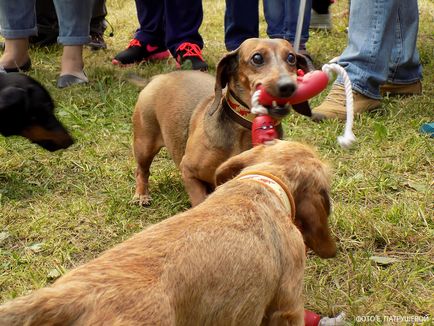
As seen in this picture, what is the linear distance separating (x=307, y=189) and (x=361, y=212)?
1.15 m

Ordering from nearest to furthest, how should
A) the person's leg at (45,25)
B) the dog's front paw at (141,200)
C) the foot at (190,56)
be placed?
the dog's front paw at (141,200), the foot at (190,56), the person's leg at (45,25)

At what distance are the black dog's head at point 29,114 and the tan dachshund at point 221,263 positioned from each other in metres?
1.77

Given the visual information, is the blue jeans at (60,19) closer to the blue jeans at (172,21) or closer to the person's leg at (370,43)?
the blue jeans at (172,21)

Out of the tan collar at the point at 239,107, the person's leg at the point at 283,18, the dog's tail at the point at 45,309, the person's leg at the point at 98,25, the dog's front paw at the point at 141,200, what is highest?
the dog's tail at the point at 45,309

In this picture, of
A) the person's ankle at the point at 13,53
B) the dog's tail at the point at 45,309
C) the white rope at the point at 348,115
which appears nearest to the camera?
the dog's tail at the point at 45,309

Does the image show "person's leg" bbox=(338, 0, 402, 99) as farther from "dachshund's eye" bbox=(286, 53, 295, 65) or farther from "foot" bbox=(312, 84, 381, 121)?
"dachshund's eye" bbox=(286, 53, 295, 65)

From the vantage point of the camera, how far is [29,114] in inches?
150

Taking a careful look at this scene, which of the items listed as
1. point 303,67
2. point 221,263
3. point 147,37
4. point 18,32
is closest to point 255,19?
point 147,37

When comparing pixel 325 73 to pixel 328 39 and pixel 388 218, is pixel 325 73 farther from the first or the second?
pixel 328 39

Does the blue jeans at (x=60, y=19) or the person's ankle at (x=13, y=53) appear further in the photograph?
the person's ankle at (x=13, y=53)

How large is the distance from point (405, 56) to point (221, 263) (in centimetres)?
367

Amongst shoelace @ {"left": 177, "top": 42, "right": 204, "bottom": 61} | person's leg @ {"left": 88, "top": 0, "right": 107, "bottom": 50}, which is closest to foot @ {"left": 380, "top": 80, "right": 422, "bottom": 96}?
shoelace @ {"left": 177, "top": 42, "right": 204, "bottom": 61}

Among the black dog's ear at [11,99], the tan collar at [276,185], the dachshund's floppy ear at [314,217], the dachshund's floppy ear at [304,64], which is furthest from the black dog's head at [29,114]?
the dachshund's floppy ear at [314,217]

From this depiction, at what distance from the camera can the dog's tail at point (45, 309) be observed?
1607 mm
